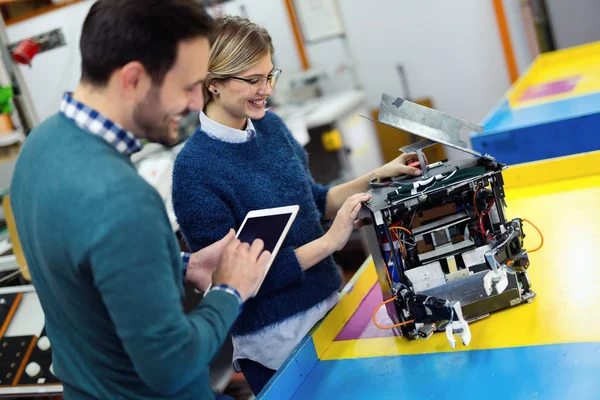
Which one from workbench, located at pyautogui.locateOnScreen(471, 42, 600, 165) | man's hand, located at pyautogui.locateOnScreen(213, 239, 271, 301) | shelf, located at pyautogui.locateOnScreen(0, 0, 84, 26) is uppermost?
shelf, located at pyautogui.locateOnScreen(0, 0, 84, 26)

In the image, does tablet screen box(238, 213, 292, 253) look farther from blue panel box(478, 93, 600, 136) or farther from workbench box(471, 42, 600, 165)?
blue panel box(478, 93, 600, 136)

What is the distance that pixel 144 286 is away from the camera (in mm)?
833

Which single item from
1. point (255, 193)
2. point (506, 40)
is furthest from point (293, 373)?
point (506, 40)

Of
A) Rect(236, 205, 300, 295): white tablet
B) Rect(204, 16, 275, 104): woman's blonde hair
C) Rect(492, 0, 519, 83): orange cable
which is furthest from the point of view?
Rect(492, 0, 519, 83): orange cable

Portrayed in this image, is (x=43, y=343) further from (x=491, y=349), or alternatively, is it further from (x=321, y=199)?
(x=491, y=349)

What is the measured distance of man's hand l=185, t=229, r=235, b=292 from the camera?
1.27 meters

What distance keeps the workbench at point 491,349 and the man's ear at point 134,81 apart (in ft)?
2.07

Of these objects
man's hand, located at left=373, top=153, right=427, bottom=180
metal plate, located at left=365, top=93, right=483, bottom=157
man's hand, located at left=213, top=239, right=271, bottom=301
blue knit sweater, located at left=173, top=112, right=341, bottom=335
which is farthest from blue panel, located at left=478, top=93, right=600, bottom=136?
man's hand, located at left=213, top=239, right=271, bottom=301

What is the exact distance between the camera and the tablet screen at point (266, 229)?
1188mm

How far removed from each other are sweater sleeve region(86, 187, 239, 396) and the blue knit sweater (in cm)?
44

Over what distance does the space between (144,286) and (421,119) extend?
80 cm

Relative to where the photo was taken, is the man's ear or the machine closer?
the man's ear

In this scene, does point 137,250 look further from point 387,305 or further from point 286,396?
point 387,305

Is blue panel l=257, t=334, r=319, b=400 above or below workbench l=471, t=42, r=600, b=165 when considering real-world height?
below
